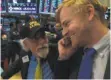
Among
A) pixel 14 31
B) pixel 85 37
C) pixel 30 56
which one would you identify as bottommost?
pixel 14 31

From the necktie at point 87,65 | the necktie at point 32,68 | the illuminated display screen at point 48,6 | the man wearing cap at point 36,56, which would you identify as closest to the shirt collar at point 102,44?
the necktie at point 87,65

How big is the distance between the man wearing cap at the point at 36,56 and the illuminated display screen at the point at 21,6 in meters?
A: 1.29

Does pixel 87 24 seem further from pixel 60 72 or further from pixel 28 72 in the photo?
pixel 28 72

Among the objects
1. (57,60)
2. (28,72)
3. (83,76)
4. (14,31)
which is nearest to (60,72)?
(57,60)

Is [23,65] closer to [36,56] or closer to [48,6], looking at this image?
[36,56]

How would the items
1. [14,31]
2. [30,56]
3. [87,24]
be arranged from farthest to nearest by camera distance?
[14,31] < [30,56] < [87,24]

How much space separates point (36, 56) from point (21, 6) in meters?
1.57

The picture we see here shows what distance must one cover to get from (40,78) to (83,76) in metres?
0.72

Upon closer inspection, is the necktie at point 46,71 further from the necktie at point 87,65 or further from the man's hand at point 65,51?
the necktie at point 87,65

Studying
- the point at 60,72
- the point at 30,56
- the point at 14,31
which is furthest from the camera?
the point at 14,31

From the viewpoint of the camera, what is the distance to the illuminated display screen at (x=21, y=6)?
3.36 m

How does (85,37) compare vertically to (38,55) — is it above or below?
above

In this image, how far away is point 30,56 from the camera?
2119 millimetres

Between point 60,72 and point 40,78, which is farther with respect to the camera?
point 40,78
